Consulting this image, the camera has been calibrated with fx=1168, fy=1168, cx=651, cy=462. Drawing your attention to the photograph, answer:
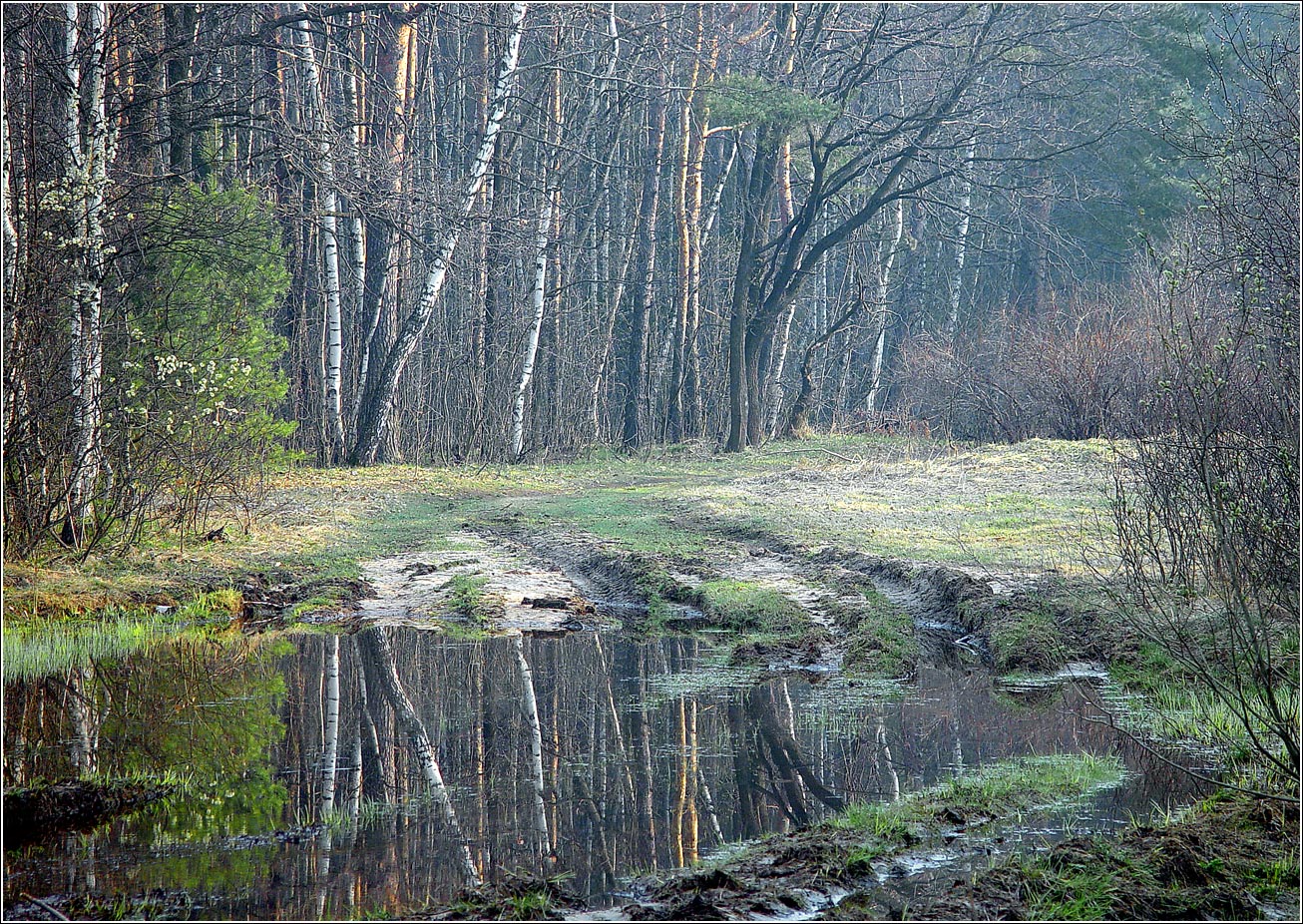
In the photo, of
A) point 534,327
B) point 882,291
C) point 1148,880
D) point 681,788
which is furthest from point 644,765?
point 882,291

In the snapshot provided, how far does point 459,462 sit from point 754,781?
1501 centimetres

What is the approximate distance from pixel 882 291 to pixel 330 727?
27.0m

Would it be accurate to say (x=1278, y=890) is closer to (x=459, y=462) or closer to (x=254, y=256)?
(x=254, y=256)

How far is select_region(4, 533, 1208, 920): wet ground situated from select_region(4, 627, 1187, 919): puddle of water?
0.02m

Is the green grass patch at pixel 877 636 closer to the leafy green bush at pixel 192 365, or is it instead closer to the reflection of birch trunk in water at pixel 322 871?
the reflection of birch trunk in water at pixel 322 871

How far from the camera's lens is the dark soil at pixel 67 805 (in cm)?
479

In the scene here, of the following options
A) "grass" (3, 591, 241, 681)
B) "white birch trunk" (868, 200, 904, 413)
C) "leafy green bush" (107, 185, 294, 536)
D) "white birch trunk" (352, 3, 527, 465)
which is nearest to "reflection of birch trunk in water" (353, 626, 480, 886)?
"grass" (3, 591, 241, 681)

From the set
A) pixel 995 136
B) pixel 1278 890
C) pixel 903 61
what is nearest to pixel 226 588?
pixel 1278 890

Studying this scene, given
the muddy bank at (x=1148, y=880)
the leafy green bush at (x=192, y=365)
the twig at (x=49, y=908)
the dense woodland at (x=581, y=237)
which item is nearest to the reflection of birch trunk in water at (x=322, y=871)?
the twig at (x=49, y=908)

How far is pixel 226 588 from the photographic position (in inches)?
377

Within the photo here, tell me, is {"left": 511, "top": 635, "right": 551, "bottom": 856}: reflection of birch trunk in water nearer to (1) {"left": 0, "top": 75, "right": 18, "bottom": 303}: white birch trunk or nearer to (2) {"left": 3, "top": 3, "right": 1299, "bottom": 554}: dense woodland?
(2) {"left": 3, "top": 3, "right": 1299, "bottom": 554}: dense woodland

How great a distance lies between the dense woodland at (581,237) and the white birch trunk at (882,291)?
0.29 meters

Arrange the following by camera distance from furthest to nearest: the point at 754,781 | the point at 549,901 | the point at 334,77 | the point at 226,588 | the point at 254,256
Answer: the point at 334,77 < the point at 254,256 < the point at 226,588 < the point at 754,781 < the point at 549,901

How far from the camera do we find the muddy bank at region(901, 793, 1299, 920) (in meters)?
3.96
